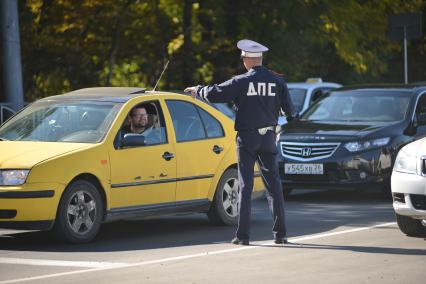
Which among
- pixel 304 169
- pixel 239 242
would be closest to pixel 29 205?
pixel 239 242

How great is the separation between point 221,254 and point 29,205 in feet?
5.78

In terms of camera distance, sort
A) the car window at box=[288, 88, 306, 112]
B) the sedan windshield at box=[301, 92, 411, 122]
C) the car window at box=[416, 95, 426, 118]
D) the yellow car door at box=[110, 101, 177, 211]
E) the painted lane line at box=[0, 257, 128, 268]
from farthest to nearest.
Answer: the car window at box=[288, 88, 306, 112] → the sedan windshield at box=[301, 92, 411, 122] → the car window at box=[416, 95, 426, 118] → the yellow car door at box=[110, 101, 177, 211] → the painted lane line at box=[0, 257, 128, 268]

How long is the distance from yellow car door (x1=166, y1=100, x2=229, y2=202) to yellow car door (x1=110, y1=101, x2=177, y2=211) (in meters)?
0.14

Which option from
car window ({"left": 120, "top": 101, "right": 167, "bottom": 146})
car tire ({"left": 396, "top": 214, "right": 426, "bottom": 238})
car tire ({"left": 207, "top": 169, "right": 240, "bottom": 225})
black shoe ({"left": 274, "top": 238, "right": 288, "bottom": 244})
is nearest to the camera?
black shoe ({"left": 274, "top": 238, "right": 288, "bottom": 244})

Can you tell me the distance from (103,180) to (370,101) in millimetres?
6282

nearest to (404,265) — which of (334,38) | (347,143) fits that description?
(347,143)

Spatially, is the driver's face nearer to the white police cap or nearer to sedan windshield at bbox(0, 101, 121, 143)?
sedan windshield at bbox(0, 101, 121, 143)

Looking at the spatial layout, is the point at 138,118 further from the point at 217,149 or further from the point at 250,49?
the point at 250,49

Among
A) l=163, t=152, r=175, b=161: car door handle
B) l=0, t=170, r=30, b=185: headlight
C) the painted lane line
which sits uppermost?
l=0, t=170, r=30, b=185: headlight

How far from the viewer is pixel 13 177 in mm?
10359

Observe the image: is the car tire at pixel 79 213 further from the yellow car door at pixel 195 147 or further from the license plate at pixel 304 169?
the license plate at pixel 304 169

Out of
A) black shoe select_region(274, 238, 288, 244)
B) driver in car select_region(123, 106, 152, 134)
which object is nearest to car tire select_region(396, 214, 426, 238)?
black shoe select_region(274, 238, 288, 244)

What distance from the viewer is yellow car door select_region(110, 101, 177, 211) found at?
Result: 36.0 feet

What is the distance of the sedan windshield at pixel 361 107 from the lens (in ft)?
51.7
